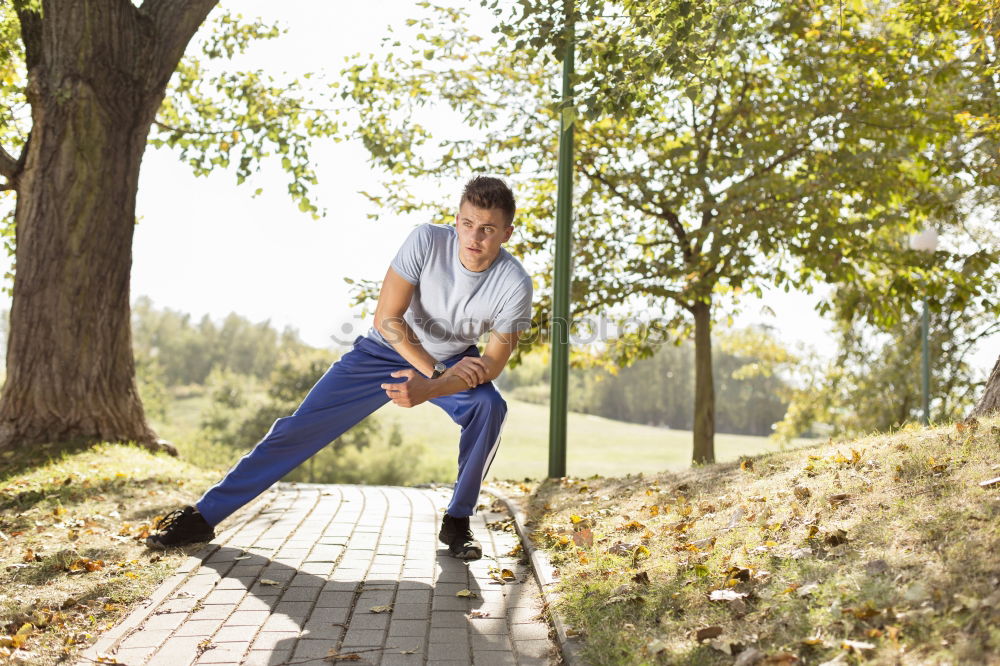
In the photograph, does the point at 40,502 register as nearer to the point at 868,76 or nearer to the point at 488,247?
the point at 488,247

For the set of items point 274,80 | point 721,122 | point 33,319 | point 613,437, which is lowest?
point 613,437

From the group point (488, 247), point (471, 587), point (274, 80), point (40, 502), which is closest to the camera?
point (471, 587)

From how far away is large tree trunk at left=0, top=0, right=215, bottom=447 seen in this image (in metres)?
9.05

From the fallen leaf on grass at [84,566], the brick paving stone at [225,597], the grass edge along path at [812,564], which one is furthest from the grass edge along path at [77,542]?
the grass edge along path at [812,564]

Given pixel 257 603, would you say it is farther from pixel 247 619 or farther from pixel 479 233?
pixel 479 233

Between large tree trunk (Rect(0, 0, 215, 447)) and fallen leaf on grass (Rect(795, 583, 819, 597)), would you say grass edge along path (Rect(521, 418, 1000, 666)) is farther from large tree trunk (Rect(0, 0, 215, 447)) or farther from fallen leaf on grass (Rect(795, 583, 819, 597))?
large tree trunk (Rect(0, 0, 215, 447))

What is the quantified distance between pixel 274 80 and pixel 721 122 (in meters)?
7.08

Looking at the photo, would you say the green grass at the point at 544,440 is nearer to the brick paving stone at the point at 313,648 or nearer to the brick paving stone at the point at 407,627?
the brick paving stone at the point at 407,627

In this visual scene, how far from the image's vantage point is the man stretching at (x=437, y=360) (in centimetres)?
496

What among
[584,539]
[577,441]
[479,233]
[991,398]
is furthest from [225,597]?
[577,441]

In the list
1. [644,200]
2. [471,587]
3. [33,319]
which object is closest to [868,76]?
[644,200]

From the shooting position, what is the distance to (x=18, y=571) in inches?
191

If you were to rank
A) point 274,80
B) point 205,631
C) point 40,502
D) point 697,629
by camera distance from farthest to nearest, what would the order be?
point 274,80 → point 40,502 → point 205,631 → point 697,629

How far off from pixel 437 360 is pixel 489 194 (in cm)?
A: 111
